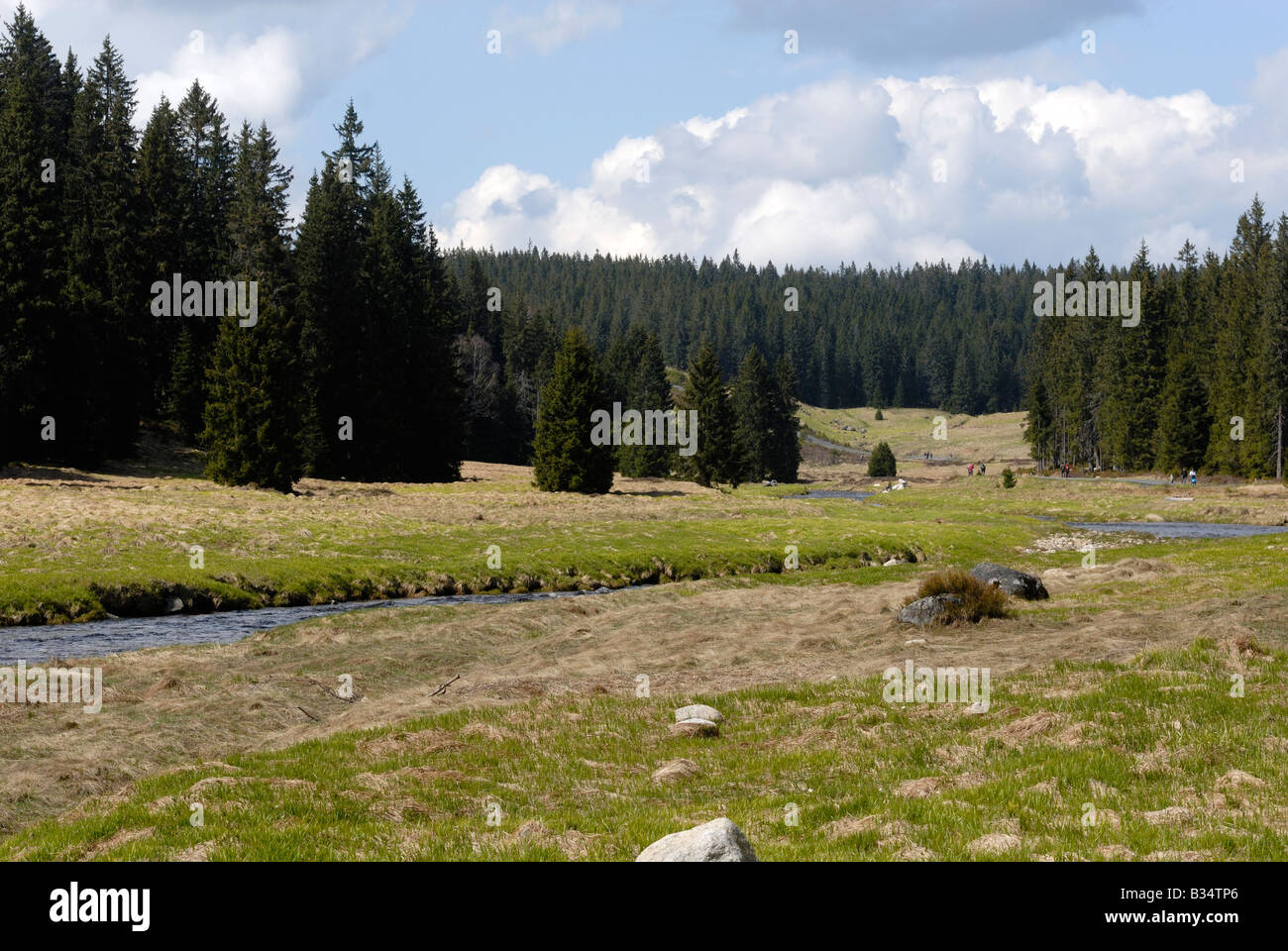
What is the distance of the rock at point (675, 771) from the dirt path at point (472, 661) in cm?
579

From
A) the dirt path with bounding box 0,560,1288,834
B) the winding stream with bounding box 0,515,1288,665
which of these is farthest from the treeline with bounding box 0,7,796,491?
the dirt path with bounding box 0,560,1288,834

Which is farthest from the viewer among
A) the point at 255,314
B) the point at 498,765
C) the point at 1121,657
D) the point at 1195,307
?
the point at 1195,307

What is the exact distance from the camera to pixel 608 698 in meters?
21.0

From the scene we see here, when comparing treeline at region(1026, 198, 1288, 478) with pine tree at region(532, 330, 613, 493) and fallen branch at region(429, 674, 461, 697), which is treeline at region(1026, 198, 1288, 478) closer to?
pine tree at region(532, 330, 613, 493)

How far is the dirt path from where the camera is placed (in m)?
18.3

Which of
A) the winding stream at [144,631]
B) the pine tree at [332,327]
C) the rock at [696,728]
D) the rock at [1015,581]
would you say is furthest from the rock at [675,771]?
the pine tree at [332,327]

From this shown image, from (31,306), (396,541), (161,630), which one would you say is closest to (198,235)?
(31,306)

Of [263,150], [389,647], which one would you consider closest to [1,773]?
[389,647]

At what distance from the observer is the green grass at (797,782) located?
36.6 feet

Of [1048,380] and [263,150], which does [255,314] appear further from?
[1048,380]

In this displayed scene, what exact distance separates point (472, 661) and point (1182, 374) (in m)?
111

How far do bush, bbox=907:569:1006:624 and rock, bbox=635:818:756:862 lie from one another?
1888cm

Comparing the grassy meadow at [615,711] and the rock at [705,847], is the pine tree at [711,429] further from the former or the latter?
the rock at [705,847]
